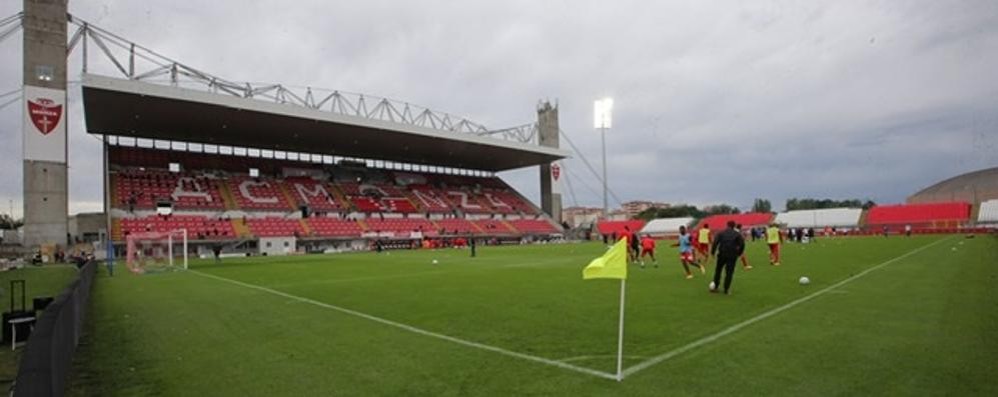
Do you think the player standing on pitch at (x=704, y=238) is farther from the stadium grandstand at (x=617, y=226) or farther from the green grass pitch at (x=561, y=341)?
the stadium grandstand at (x=617, y=226)

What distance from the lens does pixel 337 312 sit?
1171 centimetres

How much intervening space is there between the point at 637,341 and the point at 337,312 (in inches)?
262

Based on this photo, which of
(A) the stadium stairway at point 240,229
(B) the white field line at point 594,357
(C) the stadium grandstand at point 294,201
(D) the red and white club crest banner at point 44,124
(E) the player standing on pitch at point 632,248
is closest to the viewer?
(B) the white field line at point 594,357

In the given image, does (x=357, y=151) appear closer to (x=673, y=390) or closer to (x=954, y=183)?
(x=673, y=390)

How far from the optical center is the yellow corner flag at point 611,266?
21.4 feet

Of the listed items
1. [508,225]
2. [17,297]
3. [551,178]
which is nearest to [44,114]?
[17,297]

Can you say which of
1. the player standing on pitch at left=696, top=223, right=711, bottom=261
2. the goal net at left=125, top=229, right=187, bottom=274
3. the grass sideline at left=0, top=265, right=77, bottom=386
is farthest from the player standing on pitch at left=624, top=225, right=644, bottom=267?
the goal net at left=125, top=229, right=187, bottom=274

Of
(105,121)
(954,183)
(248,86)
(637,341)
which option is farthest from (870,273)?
(954,183)

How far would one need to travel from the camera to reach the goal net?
31.5m

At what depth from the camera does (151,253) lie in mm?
37312

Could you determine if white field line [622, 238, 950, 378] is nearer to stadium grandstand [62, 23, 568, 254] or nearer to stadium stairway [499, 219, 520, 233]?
stadium grandstand [62, 23, 568, 254]

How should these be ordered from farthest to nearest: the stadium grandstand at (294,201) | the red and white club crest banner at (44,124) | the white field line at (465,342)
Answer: the stadium grandstand at (294,201)
the red and white club crest banner at (44,124)
the white field line at (465,342)

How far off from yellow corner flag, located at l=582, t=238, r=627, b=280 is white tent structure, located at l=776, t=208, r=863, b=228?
83332mm

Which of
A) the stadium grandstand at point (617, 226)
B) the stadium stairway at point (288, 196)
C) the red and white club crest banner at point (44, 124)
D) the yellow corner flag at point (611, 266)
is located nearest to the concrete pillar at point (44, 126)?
the red and white club crest banner at point (44, 124)
